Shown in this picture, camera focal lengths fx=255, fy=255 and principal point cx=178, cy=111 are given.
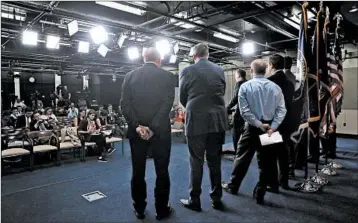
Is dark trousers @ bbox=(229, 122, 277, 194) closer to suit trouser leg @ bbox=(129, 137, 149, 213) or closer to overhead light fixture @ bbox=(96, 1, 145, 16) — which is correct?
suit trouser leg @ bbox=(129, 137, 149, 213)

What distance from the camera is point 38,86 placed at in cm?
1661

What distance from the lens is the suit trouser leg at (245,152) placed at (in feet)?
8.95

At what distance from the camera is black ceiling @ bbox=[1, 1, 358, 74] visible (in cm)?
466

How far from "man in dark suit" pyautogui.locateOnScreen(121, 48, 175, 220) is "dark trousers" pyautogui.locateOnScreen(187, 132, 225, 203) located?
0.29 metres

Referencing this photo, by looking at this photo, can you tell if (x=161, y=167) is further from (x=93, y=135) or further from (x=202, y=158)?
(x=93, y=135)

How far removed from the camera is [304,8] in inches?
108

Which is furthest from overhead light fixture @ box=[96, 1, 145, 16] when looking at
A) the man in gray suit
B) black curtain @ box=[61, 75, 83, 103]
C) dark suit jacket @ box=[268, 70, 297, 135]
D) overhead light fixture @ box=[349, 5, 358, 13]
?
black curtain @ box=[61, 75, 83, 103]

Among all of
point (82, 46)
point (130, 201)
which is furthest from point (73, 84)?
point (130, 201)

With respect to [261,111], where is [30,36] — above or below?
above

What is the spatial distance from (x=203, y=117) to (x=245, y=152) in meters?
0.77

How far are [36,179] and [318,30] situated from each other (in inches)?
176

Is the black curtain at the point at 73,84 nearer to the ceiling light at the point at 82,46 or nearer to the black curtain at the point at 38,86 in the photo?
the black curtain at the point at 38,86

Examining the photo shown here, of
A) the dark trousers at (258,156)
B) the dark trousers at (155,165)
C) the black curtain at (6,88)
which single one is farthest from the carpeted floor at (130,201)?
the black curtain at (6,88)

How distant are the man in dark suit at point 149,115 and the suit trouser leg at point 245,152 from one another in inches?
37.1
